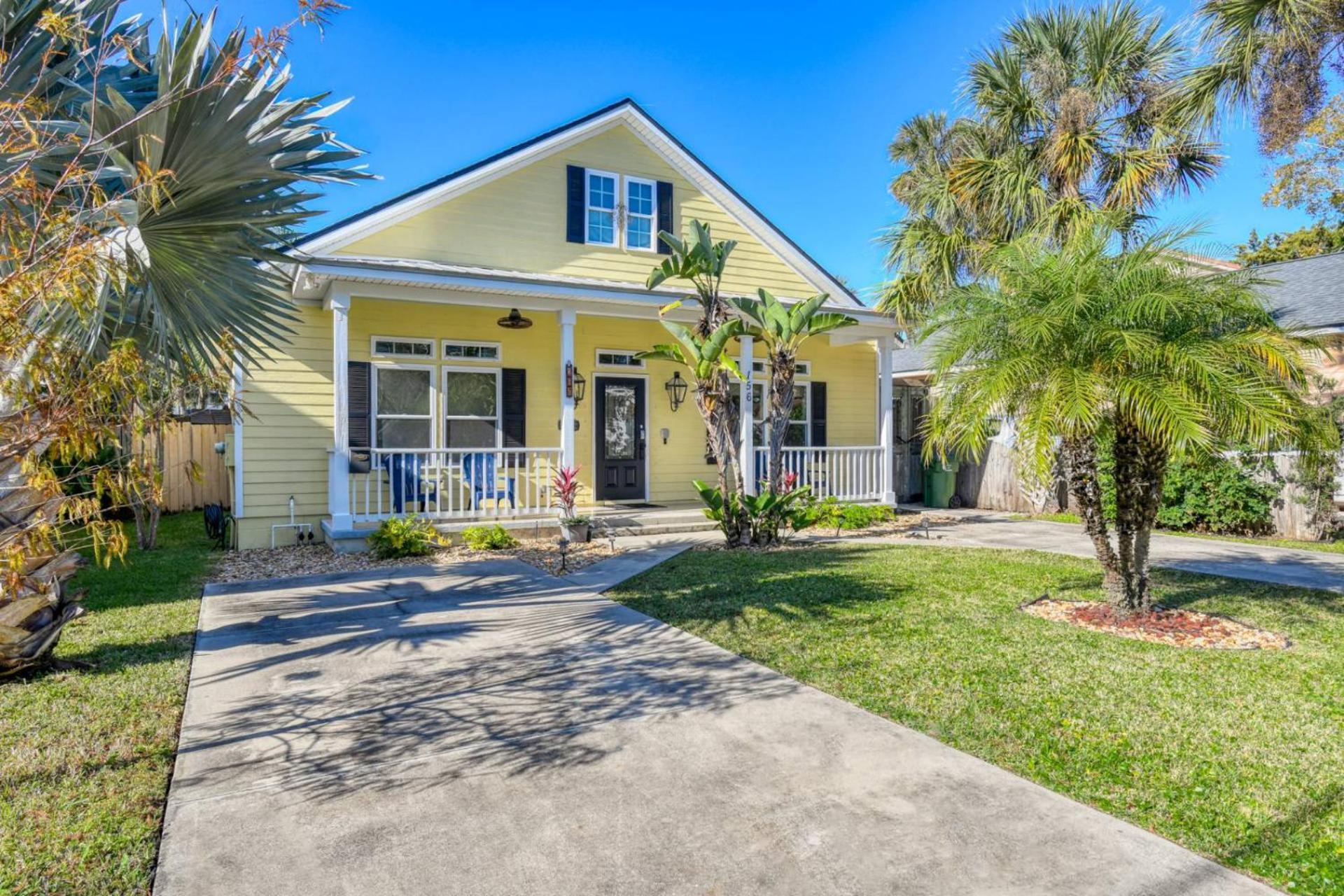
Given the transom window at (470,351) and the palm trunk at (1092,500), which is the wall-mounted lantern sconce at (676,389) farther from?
the palm trunk at (1092,500)

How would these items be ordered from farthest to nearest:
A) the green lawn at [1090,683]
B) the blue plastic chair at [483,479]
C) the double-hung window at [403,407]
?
the double-hung window at [403,407] → the blue plastic chair at [483,479] → the green lawn at [1090,683]

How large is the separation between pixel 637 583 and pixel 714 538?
3.19 meters

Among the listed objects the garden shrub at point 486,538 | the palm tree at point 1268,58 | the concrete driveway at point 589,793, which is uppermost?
the palm tree at point 1268,58

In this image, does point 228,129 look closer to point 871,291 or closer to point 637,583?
point 637,583

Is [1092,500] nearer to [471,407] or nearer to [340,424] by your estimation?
[340,424]

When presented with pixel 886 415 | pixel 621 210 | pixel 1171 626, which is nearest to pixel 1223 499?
pixel 886 415

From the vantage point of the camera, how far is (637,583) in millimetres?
7621

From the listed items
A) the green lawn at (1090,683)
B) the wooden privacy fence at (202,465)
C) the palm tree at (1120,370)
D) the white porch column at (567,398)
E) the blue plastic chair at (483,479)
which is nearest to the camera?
the green lawn at (1090,683)

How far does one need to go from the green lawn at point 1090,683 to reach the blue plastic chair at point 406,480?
3.81 meters

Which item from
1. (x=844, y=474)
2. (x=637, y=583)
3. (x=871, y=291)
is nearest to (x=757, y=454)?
(x=844, y=474)

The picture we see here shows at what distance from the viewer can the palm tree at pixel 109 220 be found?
2645mm

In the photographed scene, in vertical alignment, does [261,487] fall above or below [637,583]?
above

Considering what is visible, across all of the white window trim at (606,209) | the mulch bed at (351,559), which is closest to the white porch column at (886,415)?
the white window trim at (606,209)

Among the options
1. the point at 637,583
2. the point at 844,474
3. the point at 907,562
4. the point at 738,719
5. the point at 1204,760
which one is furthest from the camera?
the point at 844,474
